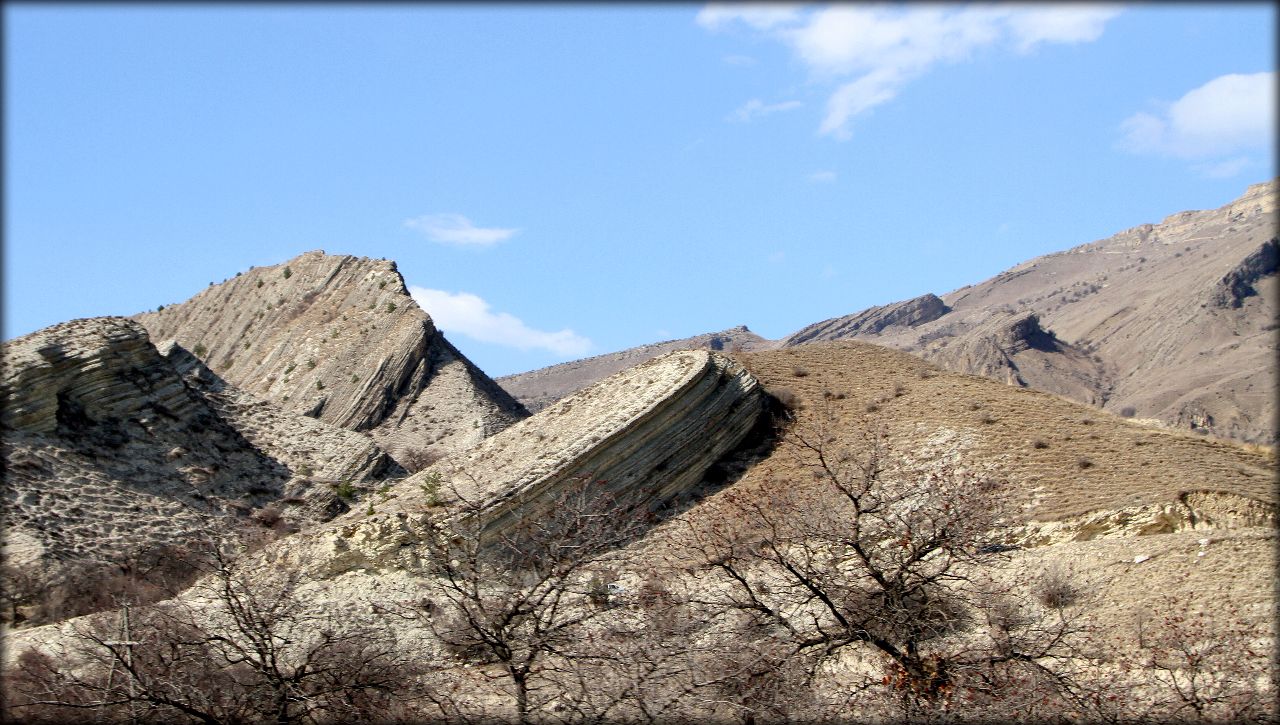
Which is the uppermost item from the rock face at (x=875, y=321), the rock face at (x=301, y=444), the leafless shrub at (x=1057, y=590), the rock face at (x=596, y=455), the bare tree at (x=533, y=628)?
the rock face at (x=875, y=321)

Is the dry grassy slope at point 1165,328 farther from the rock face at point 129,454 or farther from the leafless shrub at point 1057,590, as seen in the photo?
the leafless shrub at point 1057,590

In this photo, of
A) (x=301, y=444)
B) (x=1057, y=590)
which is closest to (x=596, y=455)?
(x=1057, y=590)

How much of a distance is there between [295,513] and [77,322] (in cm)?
714

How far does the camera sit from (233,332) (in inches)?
1839

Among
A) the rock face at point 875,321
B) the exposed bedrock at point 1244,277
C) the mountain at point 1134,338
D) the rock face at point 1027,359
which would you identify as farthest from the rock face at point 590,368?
the exposed bedrock at point 1244,277

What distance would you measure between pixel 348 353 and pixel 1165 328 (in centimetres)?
8451

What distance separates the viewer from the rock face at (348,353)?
125ft

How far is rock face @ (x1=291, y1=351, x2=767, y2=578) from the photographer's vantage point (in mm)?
18875

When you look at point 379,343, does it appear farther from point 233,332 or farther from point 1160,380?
point 1160,380

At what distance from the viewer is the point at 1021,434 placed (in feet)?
66.4

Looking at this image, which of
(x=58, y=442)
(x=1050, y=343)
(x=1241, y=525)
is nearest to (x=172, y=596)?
(x=58, y=442)

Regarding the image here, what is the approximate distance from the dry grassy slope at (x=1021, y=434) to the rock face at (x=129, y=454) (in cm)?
1139

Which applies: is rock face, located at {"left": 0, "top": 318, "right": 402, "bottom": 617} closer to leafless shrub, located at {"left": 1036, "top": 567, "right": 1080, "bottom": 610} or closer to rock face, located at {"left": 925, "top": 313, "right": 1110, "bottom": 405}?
leafless shrub, located at {"left": 1036, "top": 567, "right": 1080, "bottom": 610}

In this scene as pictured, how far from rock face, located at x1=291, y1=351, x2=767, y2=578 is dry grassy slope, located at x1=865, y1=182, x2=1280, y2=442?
5305 centimetres
